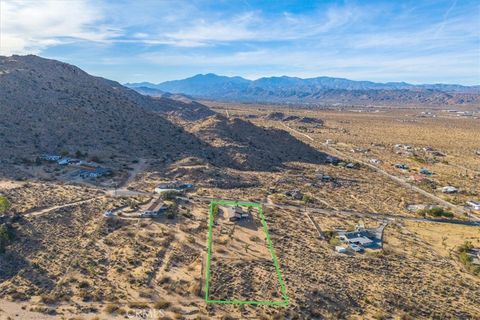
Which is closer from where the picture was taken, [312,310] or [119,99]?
[312,310]

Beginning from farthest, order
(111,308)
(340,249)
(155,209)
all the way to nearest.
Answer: (155,209) < (340,249) < (111,308)

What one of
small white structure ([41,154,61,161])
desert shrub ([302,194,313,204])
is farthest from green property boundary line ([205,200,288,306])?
small white structure ([41,154,61,161])

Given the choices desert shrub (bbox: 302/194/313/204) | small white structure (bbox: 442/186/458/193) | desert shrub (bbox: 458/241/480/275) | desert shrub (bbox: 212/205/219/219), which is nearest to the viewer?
desert shrub (bbox: 458/241/480/275)

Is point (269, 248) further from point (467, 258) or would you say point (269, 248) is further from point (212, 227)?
point (467, 258)

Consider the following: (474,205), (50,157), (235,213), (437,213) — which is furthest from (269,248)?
(50,157)

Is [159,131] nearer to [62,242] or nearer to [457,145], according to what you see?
[62,242]

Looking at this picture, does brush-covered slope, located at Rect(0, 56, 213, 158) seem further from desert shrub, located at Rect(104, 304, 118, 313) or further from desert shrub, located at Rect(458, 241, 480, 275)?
desert shrub, located at Rect(458, 241, 480, 275)

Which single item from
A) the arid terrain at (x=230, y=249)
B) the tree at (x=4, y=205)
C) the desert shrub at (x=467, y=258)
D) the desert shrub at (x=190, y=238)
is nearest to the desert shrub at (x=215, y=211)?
the arid terrain at (x=230, y=249)

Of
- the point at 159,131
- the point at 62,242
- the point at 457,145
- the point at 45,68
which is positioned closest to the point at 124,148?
the point at 159,131
